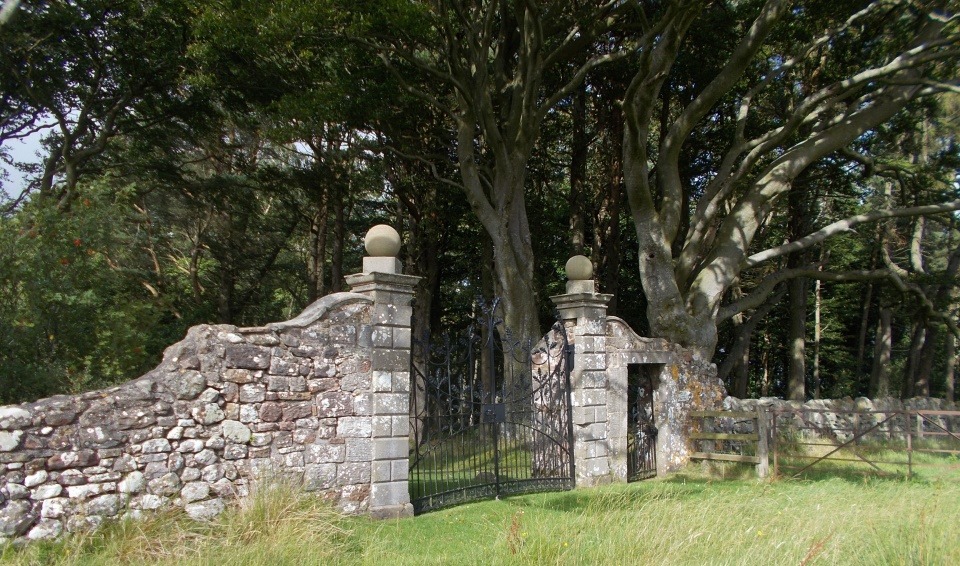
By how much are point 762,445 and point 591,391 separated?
9.78 feet

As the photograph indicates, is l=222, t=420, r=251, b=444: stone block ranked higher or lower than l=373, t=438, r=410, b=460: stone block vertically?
higher

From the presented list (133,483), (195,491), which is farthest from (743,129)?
(133,483)

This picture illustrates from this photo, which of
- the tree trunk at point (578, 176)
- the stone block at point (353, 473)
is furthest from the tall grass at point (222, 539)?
the tree trunk at point (578, 176)

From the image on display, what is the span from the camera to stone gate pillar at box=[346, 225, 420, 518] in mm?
7691

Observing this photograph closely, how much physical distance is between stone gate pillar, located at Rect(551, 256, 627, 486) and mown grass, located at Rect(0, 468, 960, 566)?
8.63 ft

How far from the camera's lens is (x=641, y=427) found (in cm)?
1111

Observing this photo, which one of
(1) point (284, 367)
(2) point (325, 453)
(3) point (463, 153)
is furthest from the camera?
(3) point (463, 153)

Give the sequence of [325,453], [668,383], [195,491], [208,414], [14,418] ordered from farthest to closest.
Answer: [668,383] < [325,453] < [208,414] < [195,491] < [14,418]

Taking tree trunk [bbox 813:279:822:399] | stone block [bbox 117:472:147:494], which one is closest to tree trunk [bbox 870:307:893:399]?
tree trunk [bbox 813:279:822:399]

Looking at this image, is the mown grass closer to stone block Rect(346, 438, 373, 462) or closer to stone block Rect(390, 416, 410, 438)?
stone block Rect(346, 438, 373, 462)

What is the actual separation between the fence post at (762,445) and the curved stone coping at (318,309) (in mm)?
6346

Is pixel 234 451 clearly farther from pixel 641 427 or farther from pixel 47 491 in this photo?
pixel 641 427

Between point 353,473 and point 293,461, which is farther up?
point 293,461

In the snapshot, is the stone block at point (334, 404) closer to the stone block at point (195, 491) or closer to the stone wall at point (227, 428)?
the stone wall at point (227, 428)
